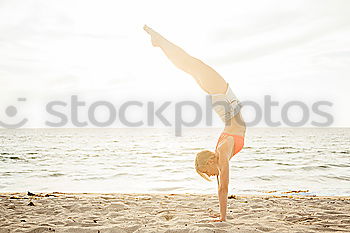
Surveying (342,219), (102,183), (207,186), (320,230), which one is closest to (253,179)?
(207,186)

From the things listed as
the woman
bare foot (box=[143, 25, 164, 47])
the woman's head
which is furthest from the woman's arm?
bare foot (box=[143, 25, 164, 47])

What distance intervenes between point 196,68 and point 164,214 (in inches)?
91.3

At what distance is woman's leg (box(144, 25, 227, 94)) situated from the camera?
4.00 meters

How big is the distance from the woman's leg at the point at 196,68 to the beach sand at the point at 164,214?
174cm

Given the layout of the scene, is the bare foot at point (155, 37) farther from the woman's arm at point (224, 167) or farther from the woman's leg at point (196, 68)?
the woman's arm at point (224, 167)

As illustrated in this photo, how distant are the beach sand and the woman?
666 mm

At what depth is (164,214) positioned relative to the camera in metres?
4.86

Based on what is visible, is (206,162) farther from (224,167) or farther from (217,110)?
(217,110)

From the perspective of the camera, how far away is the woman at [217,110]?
13.0ft

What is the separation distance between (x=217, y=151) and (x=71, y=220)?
89.4 inches

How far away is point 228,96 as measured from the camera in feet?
13.5

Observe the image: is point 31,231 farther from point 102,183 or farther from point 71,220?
point 102,183

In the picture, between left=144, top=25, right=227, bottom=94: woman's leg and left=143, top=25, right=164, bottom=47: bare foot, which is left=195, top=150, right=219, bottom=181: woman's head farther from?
left=143, top=25, right=164, bottom=47: bare foot

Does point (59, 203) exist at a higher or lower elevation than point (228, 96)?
lower
